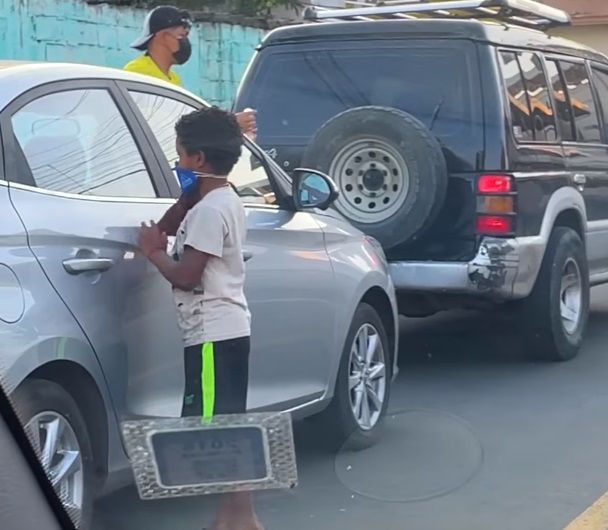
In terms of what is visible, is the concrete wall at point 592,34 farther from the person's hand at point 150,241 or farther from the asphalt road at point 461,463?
the person's hand at point 150,241

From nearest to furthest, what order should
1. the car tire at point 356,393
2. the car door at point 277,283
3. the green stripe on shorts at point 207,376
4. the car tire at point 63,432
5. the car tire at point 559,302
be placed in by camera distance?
the car tire at point 63,432, the green stripe on shorts at point 207,376, the car door at point 277,283, the car tire at point 356,393, the car tire at point 559,302

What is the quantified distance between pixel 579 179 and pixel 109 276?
482 centimetres

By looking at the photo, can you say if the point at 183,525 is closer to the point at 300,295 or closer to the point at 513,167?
the point at 300,295

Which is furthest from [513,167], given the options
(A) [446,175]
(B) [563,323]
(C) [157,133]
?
(C) [157,133]

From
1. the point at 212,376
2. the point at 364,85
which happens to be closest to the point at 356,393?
the point at 212,376

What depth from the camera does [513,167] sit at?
295 inches

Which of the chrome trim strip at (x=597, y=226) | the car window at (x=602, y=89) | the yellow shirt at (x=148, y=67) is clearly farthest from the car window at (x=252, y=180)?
the car window at (x=602, y=89)

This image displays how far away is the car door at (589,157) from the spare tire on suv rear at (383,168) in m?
1.43

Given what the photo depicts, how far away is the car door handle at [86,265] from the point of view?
4109 mm

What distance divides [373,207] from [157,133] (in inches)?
109

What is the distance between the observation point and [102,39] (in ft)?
41.7

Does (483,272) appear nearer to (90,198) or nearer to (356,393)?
(356,393)

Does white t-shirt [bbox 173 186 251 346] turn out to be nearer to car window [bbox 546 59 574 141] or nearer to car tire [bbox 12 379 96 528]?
car tire [bbox 12 379 96 528]

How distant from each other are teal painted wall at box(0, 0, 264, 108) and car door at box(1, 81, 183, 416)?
7062 millimetres
